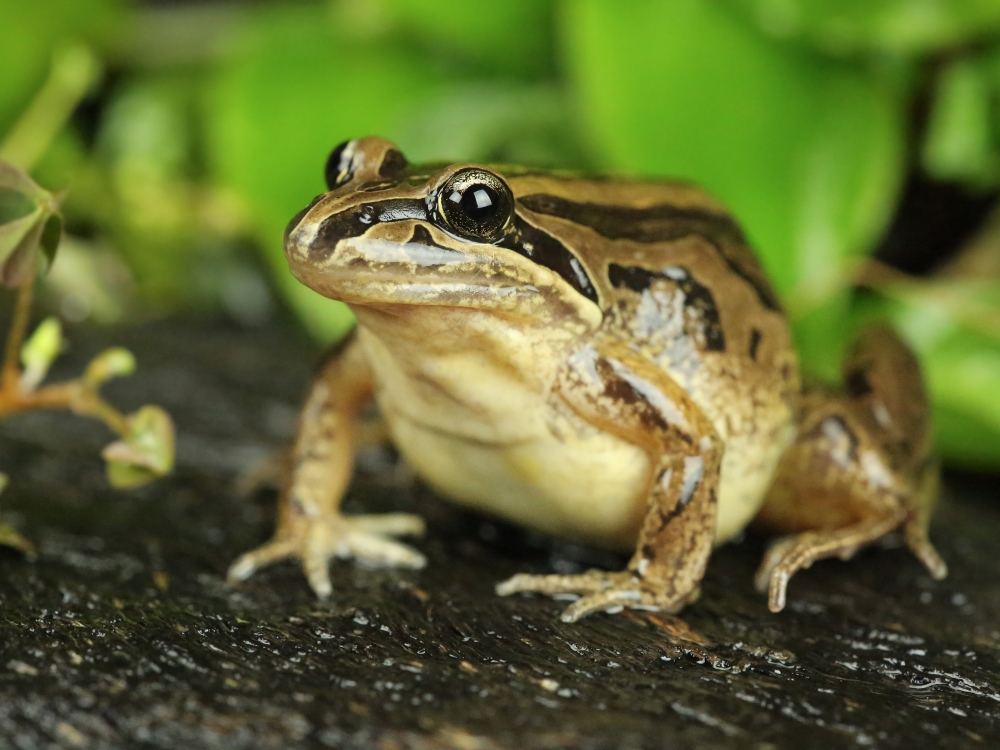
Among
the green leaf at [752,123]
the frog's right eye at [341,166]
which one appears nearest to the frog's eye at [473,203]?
the frog's right eye at [341,166]

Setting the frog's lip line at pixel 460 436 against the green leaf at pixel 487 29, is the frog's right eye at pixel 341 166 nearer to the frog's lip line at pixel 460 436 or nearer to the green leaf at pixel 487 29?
the frog's lip line at pixel 460 436

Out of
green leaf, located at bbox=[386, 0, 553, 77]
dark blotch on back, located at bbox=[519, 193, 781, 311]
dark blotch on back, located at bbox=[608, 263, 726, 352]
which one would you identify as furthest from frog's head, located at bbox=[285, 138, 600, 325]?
green leaf, located at bbox=[386, 0, 553, 77]

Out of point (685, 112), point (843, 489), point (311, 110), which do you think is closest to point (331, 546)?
point (843, 489)

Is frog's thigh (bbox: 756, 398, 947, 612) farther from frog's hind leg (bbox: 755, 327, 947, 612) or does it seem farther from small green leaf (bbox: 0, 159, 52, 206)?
small green leaf (bbox: 0, 159, 52, 206)

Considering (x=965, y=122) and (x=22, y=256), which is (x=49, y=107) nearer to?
(x=22, y=256)

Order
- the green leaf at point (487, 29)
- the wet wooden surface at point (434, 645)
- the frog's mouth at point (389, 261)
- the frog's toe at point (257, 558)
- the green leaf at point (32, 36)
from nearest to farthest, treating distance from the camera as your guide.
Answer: the wet wooden surface at point (434, 645)
the frog's mouth at point (389, 261)
the frog's toe at point (257, 558)
the green leaf at point (487, 29)
the green leaf at point (32, 36)

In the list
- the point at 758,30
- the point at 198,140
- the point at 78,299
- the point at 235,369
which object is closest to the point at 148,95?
the point at 198,140
